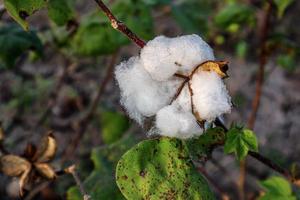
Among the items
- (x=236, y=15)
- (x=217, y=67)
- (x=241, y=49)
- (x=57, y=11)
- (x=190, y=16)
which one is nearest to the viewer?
(x=217, y=67)

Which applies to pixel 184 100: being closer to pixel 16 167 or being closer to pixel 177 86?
pixel 177 86

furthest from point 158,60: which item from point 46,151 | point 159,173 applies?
point 46,151

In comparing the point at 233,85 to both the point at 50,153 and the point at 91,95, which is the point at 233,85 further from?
the point at 50,153

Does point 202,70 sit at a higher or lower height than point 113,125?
higher

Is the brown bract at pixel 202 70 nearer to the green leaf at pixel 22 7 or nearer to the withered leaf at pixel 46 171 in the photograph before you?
the green leaf at pixel 22 7

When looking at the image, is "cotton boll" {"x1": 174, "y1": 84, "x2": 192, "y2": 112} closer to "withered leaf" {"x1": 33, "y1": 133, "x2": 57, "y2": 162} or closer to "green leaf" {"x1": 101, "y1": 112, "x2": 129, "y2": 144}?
"withered leaf" {"x1": 33, "y1": 133, "x2": 57, "y2": 162}

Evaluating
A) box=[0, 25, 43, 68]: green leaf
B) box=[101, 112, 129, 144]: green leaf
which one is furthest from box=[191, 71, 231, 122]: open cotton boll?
box=[101, 112, 129, 144]: green leaf

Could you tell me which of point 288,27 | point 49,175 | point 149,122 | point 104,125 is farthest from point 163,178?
point 288,27

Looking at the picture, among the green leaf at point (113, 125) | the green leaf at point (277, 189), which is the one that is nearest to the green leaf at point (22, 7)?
the green leaf at point (277, 189)
